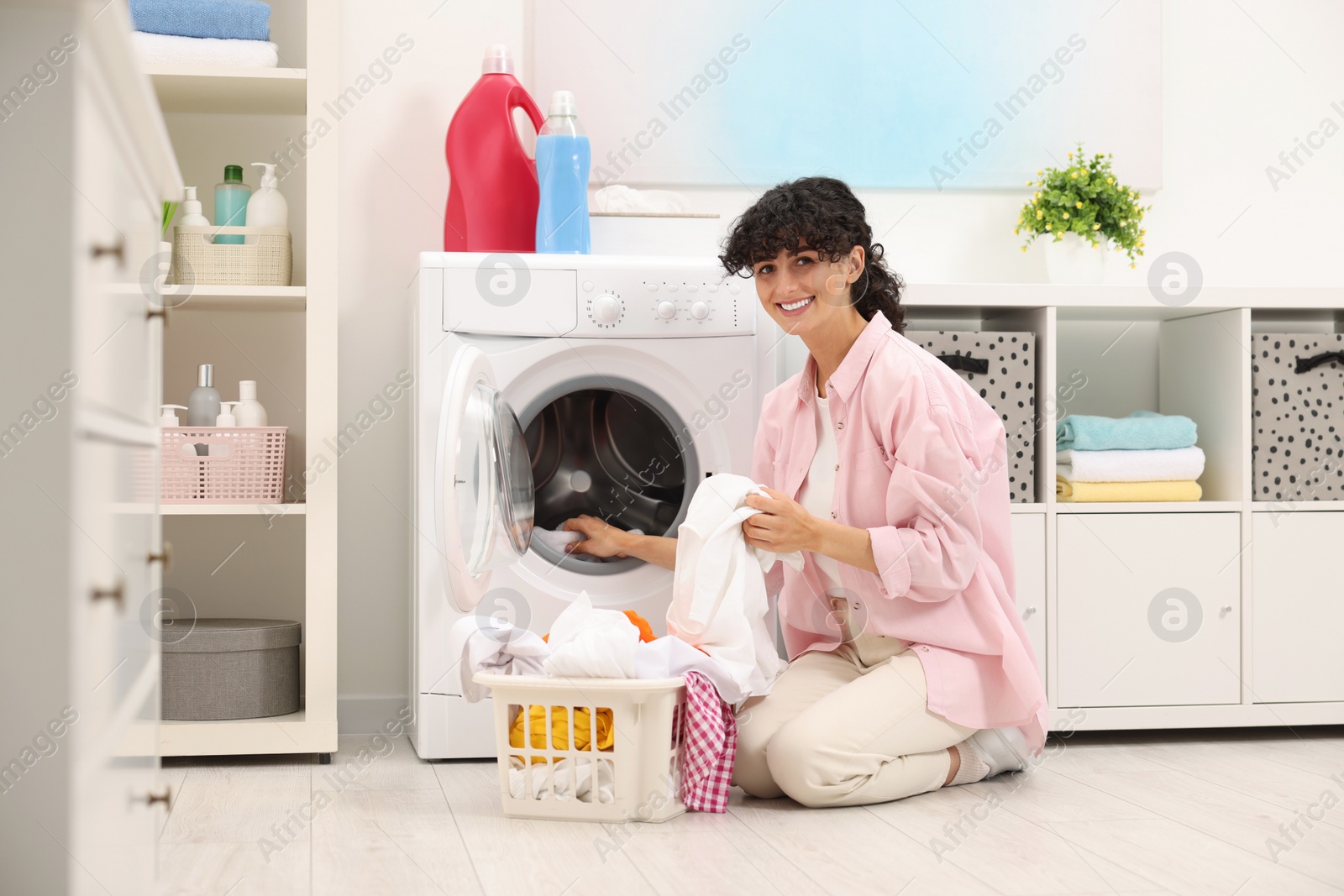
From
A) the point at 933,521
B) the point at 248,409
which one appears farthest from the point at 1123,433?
the point at 248,409

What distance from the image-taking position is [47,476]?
2.48ft

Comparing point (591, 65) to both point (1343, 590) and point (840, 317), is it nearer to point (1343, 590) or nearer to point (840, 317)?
point (840, 317)

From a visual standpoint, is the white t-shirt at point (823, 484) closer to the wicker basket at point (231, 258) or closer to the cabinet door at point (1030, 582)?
the cabinet door at point (1030, 582)

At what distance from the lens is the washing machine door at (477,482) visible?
157 centimetres

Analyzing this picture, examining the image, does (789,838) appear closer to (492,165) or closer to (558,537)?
(558,537)

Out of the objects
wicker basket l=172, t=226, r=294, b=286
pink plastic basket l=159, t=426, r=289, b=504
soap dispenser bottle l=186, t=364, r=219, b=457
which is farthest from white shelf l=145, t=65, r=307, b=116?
pink plastic basket l=159, t=426, r=289, b=504

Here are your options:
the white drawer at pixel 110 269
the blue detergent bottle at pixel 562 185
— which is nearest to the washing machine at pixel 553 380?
the blue detergent bottle at pixel 562 185

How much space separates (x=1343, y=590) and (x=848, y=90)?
59.4 inches

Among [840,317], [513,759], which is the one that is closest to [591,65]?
[840,317]

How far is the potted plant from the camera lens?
2486mm

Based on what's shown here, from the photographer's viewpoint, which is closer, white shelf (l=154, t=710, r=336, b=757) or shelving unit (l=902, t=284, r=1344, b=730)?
white shelf (l=154, t=710, r=336, b=757)

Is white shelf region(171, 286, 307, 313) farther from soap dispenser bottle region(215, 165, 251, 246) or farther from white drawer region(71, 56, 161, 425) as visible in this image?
white drawer region(71, 56, 161, 425)

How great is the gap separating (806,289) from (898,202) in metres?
0.97

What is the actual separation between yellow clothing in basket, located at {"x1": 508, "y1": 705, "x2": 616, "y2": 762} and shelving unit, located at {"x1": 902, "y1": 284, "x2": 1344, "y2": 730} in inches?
36.2
